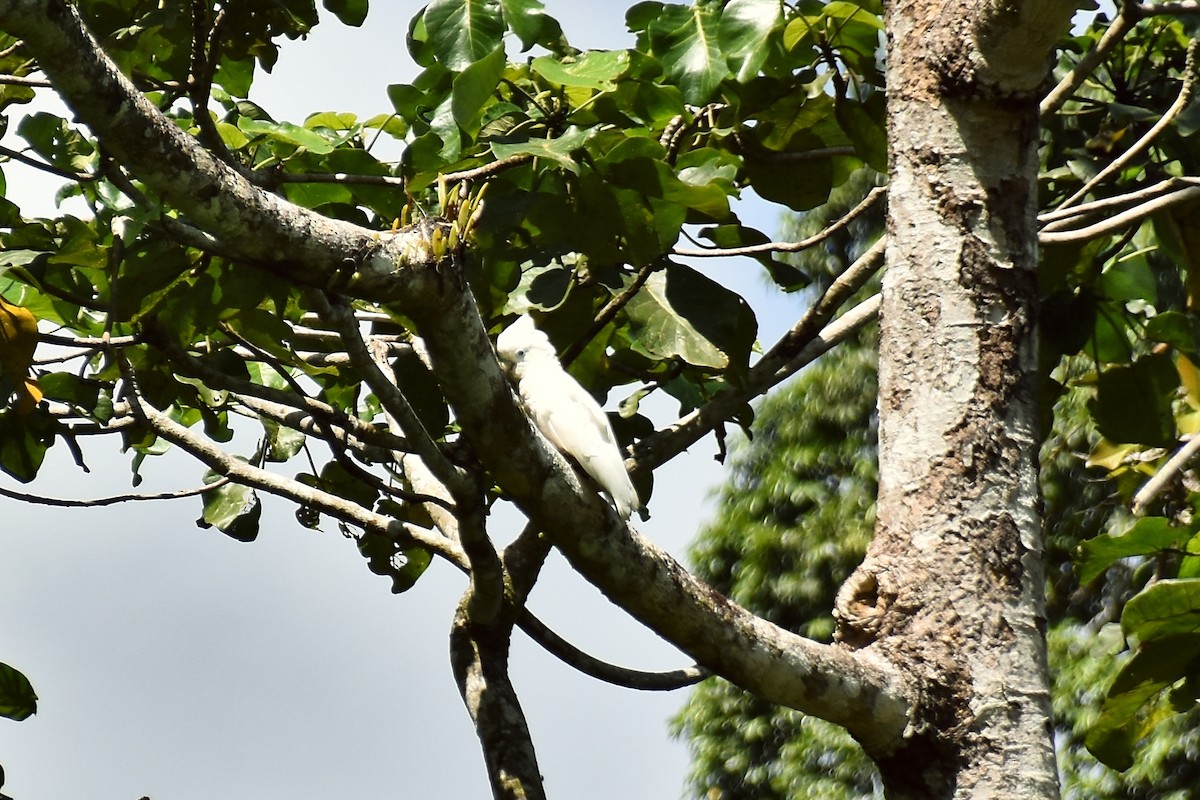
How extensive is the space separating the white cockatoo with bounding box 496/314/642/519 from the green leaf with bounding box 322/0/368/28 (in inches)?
24.9

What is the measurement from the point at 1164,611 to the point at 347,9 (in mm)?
1811

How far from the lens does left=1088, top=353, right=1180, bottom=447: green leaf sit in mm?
2902

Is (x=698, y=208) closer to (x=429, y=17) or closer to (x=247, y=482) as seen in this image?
(x=429, y=17)

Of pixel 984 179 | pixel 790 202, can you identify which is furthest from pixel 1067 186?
pixel 984 179

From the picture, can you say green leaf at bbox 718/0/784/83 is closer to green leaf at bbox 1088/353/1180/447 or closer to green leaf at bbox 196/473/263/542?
green leaf at bbox 1088/353/1180/447

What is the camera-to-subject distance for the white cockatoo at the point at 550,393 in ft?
7.82

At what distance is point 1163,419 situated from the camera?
9.57ft

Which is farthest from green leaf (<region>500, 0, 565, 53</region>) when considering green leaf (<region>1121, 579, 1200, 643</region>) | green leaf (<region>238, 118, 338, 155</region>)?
green leaf (<region>1121, 579, 1200, 643</region>)

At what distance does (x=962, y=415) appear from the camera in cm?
217

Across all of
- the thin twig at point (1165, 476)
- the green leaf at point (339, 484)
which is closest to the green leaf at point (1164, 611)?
the thin twig at point (1165, 476)

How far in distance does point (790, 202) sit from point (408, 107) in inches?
32.5

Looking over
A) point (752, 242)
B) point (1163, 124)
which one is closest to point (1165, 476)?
point (1163, 124)

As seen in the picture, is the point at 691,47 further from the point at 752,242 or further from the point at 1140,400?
the point at 1140,400

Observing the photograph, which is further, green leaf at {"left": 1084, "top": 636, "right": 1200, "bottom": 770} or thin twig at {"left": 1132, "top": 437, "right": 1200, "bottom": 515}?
thin twig at {"left": 1132, "top": 437, "right": 1200, "bottom": 515}
